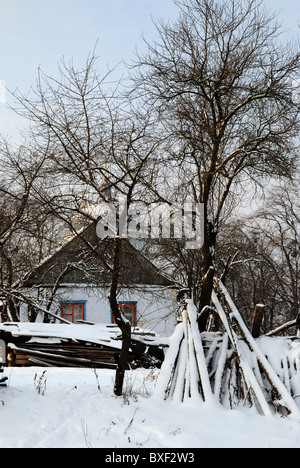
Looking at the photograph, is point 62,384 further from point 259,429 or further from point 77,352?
point 77,352

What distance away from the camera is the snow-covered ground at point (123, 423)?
17.1 feet

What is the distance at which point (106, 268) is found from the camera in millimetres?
7863

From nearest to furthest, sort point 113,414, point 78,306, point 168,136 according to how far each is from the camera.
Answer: point 113,414 → point 168,136 → point 78,306

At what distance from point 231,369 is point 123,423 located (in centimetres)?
234

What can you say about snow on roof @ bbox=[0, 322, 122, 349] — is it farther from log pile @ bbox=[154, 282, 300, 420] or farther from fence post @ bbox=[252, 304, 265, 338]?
fence post @ bbox=[252, 304, 265, 338]

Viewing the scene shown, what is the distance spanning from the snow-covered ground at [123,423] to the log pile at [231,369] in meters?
0.33

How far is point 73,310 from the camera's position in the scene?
21875mm

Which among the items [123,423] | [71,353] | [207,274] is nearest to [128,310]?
[71,353]

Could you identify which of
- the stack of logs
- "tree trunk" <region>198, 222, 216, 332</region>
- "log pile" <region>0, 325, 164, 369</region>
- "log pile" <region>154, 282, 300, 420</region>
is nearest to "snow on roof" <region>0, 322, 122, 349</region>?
"log pile" <region>0, 325, 164, 369</region>

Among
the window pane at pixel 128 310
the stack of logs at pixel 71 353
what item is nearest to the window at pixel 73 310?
the window pane at pixel 128 310

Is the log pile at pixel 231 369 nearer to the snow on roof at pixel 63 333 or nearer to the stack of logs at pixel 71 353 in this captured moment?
the stack of logs at pixel 71 353

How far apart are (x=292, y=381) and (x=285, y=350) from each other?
57cm

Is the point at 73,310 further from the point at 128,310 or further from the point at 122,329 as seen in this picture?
the point at 122,329
